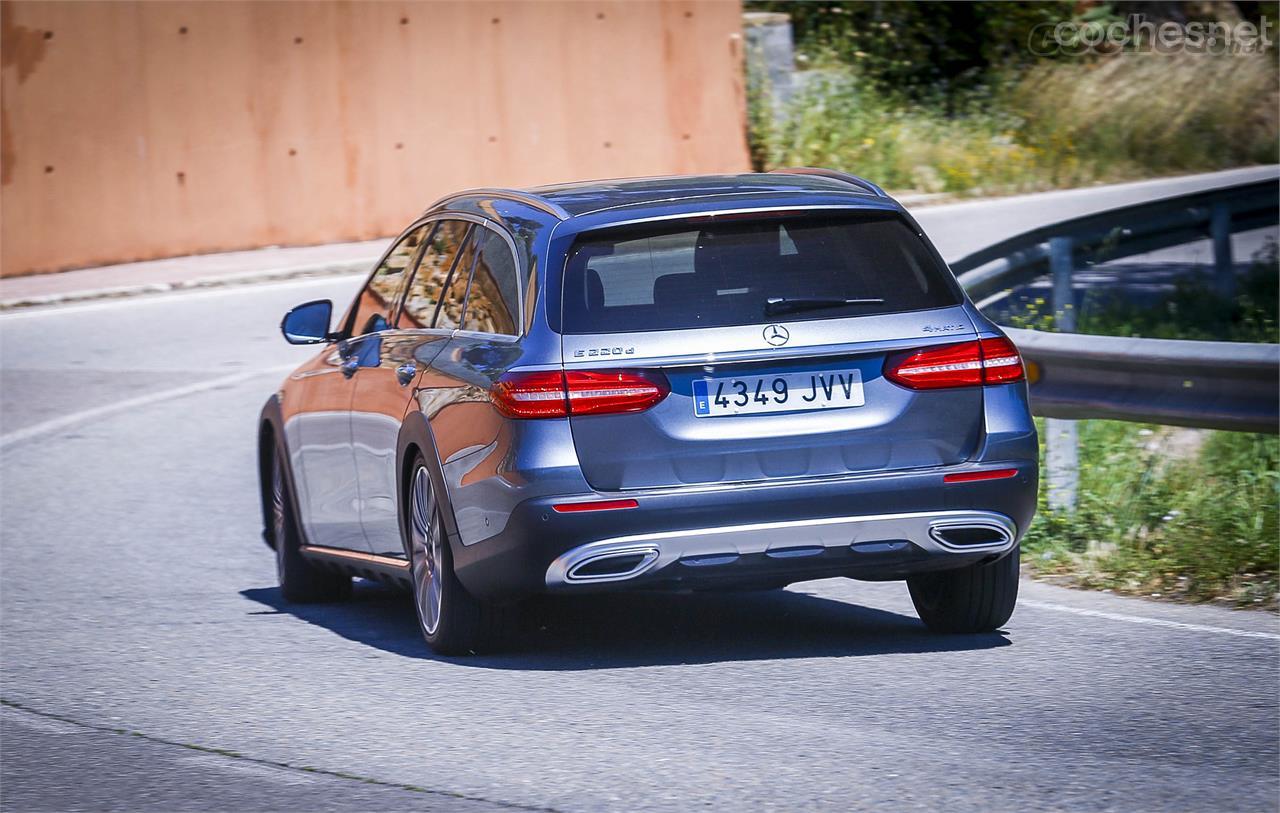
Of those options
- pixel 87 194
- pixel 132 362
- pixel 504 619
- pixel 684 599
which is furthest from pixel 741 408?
pixel 87 194

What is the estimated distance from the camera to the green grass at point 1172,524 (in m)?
7.93

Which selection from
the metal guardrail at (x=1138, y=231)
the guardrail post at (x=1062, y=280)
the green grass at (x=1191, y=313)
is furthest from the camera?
the green grass at (x=1191, y=313)

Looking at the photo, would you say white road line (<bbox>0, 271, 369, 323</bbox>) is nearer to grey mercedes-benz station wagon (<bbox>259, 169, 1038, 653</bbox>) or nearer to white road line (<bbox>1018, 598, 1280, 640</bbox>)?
grey mercedes-benz station wagon (<bbox>259, 169, 1038, 653</bbox>)

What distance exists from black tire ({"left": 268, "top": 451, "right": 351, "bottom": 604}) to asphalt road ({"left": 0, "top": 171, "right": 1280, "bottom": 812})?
0.32 feet

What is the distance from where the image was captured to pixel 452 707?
6148 mm

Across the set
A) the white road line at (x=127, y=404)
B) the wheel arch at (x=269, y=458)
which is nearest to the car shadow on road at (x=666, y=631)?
the wheel arch at (x=269, y=458)

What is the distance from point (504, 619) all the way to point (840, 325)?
4.97ft

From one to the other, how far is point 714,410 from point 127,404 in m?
8.64

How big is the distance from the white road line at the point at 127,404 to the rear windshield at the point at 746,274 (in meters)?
7.39

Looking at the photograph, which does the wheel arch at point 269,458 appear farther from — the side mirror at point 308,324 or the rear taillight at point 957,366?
the rear taillight at point 957,366

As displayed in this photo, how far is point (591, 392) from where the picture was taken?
6.26 metres

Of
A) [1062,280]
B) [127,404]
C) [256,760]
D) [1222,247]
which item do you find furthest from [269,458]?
[1222,247]

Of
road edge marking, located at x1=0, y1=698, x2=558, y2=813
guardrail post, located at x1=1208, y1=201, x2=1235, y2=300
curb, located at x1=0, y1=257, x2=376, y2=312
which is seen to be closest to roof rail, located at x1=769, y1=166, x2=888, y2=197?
road edge marking, located at x1=0, y1=698, x2=558, y2=813

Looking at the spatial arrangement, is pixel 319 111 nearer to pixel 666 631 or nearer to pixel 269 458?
pixel 269 458
